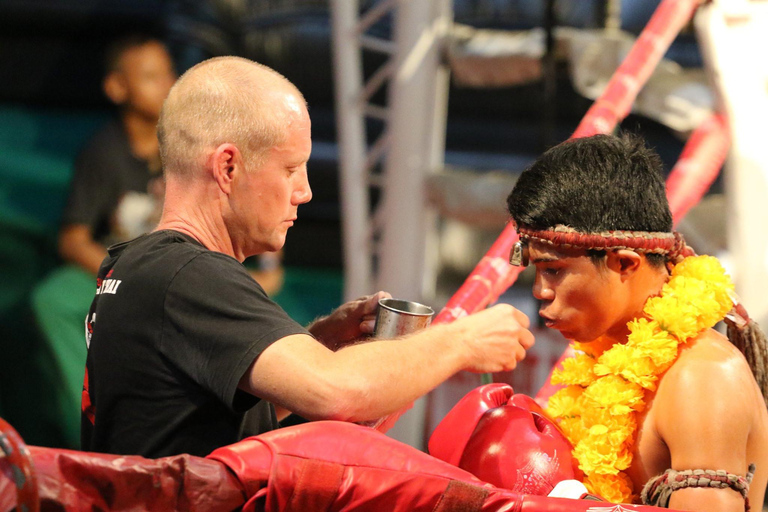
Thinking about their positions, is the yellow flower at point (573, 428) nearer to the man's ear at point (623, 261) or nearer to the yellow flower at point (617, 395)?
the yellow flower at point (617, 395)

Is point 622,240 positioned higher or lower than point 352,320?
higher

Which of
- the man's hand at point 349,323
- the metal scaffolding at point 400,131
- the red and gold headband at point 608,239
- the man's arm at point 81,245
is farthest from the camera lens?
the man's arm at point 81,245

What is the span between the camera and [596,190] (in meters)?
1.09

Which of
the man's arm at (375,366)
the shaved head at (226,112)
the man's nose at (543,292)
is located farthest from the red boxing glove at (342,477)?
the shaved head at (226,112)

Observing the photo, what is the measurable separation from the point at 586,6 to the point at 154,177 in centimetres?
212

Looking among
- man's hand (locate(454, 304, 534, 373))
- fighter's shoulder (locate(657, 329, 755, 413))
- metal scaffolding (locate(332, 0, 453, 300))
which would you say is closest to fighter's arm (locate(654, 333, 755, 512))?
fighter's shoulder (locate(657, 329, 755, 413))

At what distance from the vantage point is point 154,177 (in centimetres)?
382

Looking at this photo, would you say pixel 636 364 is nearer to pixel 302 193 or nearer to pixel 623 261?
pixel 623 261

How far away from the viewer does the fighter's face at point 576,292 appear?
1.10 m

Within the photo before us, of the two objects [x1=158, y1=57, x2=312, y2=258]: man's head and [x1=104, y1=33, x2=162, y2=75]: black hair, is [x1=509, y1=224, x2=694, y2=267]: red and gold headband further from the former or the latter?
[x1=104, y1=33, x2=162, y2=75]: black hair

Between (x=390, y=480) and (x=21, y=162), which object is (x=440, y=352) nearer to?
(x=390, y=480)

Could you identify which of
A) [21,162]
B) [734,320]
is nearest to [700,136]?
[734,320]

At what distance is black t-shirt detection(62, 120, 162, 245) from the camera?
12.1ft

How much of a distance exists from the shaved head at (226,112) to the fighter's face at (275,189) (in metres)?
0.01
